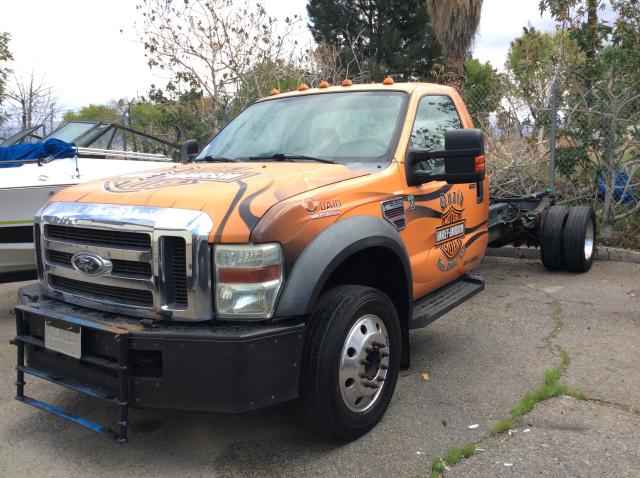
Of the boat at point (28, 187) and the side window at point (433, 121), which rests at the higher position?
the side window at point (433, 121)

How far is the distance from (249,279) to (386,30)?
79.4 ft

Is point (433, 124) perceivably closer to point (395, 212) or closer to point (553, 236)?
point (395, 212)

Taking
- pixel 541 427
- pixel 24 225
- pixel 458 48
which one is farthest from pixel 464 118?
pixel 458 48

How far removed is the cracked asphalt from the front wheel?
0.63ft

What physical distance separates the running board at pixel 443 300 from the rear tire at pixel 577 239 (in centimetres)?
276

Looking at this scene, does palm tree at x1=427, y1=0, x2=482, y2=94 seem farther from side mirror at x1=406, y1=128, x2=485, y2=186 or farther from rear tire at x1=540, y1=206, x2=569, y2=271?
side mirror at x1=406, y1=128, x2=485, y2=186

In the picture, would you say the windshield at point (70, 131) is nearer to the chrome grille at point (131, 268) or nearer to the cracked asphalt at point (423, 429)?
the cracked asphalt at point (423, 429)

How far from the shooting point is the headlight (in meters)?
2.82

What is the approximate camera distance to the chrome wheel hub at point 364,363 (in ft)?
10.5

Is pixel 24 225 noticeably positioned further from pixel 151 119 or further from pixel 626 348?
pixel 151 119

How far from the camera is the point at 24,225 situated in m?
5.48

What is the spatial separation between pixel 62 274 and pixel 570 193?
7.96 meters

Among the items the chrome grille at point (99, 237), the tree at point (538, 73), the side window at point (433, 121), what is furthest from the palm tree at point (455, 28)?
the chrome grille at point (99, 237)

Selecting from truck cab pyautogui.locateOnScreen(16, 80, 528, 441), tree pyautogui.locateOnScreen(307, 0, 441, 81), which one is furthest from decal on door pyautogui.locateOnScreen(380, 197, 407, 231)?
tree pyautogui.locateOnScreen(307, 0, 441, 81)
